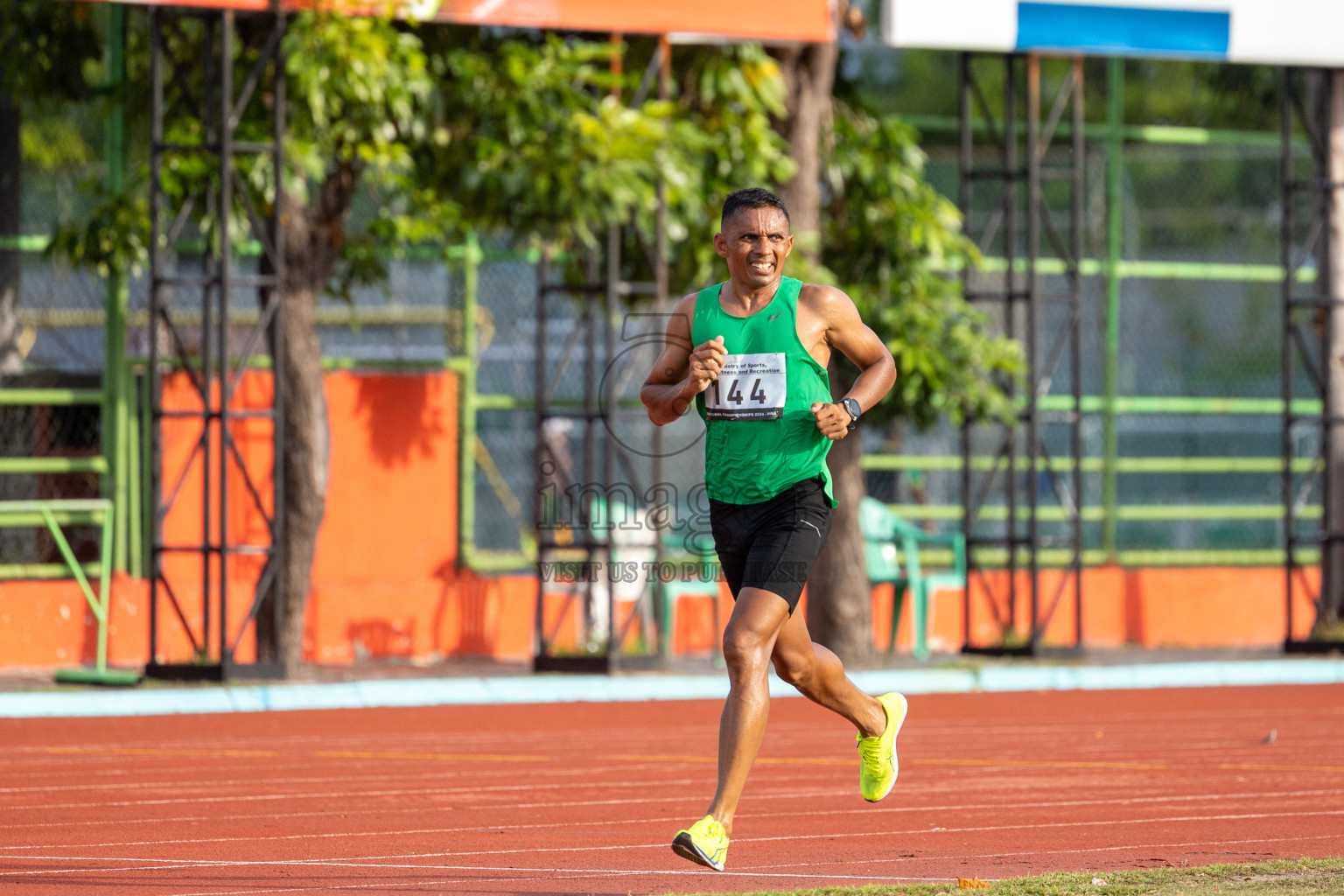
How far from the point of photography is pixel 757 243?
252 inches

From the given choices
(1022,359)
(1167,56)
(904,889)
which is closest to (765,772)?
(904,889)

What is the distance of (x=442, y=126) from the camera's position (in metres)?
14.9

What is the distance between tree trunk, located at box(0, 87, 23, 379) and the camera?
15820mm

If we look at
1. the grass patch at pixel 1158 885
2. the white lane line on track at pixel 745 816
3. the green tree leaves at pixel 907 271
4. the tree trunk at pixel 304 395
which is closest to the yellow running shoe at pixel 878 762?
the grass patch at pixel 1158 885

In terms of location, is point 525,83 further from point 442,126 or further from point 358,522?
point 358,522

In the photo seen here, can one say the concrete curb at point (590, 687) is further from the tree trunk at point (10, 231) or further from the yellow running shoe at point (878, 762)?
the yellow running shoe at point (878, 762)

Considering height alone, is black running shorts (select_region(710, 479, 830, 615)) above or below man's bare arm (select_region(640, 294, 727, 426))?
below

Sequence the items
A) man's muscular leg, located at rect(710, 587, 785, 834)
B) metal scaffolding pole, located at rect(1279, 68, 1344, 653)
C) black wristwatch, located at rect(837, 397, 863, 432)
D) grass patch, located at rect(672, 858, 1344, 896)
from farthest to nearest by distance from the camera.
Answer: metal scaffolding pole, located at rect(1279, 68, 1344, 653) < black wristwatch, located at rect(837, 397, 863, 432) < man's muscular leg, located at rect(710, 587, 785, 834) < grass patch, located at rect(672, 858, 1344, 896)

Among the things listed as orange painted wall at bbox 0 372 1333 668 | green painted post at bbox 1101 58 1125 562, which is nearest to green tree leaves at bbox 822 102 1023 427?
orange painted wall at bbox 0 372 1333 668

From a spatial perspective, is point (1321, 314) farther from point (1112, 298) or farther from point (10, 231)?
point (10, 231)

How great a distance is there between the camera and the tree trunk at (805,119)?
15445 millimetres

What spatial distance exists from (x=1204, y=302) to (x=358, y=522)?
15.7 m

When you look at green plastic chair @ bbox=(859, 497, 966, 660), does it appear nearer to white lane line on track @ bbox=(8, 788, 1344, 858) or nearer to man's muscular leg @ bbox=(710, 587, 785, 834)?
white lane line on track @ bbox=(8, 788, 1344, 858)

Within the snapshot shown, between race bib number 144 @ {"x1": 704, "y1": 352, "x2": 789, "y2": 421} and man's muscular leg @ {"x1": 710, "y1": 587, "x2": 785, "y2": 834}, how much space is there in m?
0.58
